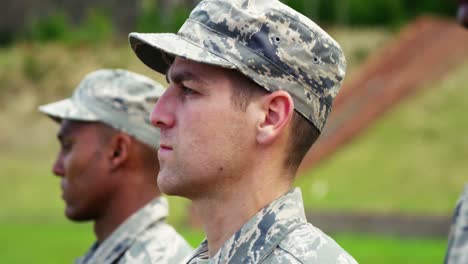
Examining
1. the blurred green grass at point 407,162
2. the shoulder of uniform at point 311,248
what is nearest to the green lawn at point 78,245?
the blurred green grass at point 407,162

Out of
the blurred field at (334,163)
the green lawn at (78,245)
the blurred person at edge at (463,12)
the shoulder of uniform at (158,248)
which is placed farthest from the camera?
the blurred field at (334,163)

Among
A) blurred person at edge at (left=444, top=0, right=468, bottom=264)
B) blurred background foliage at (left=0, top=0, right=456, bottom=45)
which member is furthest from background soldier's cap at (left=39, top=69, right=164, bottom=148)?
blurred background foliage at (left=0, top=0, right=456, bottom=45)

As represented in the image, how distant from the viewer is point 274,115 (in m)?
2.78

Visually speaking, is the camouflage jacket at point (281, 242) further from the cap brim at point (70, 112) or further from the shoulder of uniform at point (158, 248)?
the cap brim at point (70, 112)

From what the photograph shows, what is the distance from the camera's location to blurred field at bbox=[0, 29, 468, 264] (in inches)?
746

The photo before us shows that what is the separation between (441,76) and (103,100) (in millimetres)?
28053

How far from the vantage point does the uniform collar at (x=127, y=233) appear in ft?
15.1

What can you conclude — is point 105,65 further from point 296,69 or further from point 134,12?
point 296,69

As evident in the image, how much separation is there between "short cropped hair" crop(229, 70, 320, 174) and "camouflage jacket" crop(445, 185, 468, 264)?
456 mm

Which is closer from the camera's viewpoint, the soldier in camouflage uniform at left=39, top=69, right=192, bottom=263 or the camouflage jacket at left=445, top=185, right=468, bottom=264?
the camouflage jacket at left=445, top=185, right=468, bottom=264

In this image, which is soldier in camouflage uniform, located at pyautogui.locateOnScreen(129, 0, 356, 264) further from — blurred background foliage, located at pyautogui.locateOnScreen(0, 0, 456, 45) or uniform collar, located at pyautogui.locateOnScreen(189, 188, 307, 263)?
blurred background foliage, located at pyautogui.locateOnScreen(0, 0, 456, 45)

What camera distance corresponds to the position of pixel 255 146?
9.11 feet

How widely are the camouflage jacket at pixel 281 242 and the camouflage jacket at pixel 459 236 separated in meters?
0.36

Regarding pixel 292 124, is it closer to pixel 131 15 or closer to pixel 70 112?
pixel 70 112
